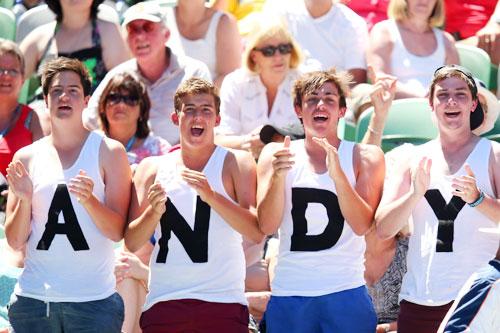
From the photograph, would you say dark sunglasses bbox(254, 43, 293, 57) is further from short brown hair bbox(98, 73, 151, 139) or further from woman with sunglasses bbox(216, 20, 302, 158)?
short brown hair bbox(98, 73, 151, 139)

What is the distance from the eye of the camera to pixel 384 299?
616 centimetres

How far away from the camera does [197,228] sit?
17.9 feet

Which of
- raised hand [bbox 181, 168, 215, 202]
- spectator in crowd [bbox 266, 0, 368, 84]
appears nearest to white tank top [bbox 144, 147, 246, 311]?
raised hand [bbox 181, 168, 215, 202]

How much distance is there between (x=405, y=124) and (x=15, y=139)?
2.23 m

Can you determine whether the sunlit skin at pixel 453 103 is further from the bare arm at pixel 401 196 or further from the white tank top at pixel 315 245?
the white tank top at pixel 315 245

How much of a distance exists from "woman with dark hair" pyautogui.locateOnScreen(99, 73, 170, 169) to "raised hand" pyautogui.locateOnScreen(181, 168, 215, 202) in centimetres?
159

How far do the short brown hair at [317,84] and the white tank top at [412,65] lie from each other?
2222 millimetres

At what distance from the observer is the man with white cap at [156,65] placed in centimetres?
749

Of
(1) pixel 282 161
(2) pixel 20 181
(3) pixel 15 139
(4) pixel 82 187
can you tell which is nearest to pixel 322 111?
(1) pixel 282 161

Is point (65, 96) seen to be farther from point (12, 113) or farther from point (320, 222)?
point (12, 113)

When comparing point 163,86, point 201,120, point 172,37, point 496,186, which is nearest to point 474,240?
point 496,186

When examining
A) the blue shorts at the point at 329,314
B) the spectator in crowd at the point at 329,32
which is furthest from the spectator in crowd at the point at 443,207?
the spectator in crowd at the point at 329,32

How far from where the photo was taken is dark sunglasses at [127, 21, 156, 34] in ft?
25.0

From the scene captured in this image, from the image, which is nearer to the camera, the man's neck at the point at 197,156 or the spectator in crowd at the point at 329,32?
the man's neck at the point at 197,156
